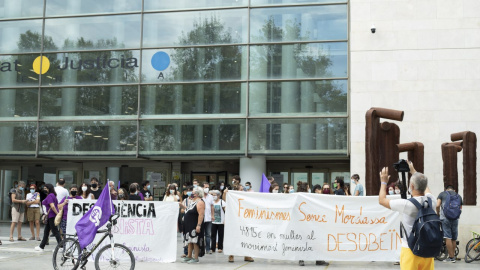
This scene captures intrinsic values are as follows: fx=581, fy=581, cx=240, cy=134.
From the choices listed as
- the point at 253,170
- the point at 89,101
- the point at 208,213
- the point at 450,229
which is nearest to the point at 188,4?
the point at 89,101

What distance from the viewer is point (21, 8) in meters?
22.2

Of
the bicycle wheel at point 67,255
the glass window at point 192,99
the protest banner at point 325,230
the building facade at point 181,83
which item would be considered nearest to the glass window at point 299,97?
the building facade at point 181,83

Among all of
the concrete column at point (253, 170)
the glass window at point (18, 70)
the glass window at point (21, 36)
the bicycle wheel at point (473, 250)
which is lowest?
the bicycle wheel at point (473, 250)

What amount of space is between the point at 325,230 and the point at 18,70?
582 inches

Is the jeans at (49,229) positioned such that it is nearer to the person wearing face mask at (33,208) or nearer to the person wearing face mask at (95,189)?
the person wearing face mask at (95,189)

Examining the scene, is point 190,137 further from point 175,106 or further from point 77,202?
point 77,202

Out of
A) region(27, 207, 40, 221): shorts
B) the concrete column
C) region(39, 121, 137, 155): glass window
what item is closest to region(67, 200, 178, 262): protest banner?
region(27, 207, 40, 221): shorts

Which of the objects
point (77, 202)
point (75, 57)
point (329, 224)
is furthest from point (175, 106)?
point (329, 224)

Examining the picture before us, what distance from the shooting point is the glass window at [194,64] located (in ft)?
65.9

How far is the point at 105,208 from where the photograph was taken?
10266 millimetres

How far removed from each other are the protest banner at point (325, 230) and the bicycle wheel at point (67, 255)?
3452 millimetres

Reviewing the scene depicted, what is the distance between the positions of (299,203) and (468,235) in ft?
16.8

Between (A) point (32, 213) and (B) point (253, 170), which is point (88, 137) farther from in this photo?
(B) point (253, 170)

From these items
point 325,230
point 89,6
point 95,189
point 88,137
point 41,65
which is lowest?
point 325,230
